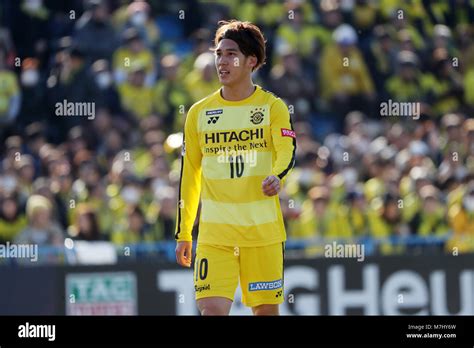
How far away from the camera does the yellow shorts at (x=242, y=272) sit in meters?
6.30

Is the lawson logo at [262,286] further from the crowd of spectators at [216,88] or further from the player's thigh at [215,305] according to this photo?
the crowd of spectators at [216,88]

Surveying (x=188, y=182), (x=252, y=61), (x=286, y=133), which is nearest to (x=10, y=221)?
(x=188, y=182)

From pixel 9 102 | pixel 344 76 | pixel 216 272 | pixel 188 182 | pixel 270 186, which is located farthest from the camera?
pixel 344 76

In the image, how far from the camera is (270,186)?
19.6 ft

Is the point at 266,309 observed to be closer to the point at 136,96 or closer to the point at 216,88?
the point at 216,88

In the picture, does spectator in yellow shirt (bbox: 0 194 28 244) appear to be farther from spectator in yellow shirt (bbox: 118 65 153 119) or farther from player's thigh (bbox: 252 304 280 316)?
player's thigh (bbox: 252 304 280 316)

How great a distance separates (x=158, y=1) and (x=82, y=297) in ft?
10.2

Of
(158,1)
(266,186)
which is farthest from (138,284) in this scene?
(266,186)

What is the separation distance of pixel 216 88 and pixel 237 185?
4219 millimetres

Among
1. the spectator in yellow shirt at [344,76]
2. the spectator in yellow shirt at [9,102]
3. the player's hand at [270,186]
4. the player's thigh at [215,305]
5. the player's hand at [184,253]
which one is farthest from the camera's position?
the spectator in yellow shirt at [344,76]

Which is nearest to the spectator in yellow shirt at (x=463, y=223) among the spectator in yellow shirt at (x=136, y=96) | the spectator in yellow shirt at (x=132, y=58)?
the spectator in yellow shirt at (x=136, y=96)

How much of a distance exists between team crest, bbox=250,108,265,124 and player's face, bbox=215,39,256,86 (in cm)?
20

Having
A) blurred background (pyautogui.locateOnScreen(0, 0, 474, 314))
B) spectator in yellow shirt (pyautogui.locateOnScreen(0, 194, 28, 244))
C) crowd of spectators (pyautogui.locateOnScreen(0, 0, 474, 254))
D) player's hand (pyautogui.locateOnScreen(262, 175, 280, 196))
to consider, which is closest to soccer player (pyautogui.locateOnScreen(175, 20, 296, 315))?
player's hand (pyautogui.locateOnScreen(262, 175, 280, 196))

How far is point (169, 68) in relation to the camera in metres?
10.7
